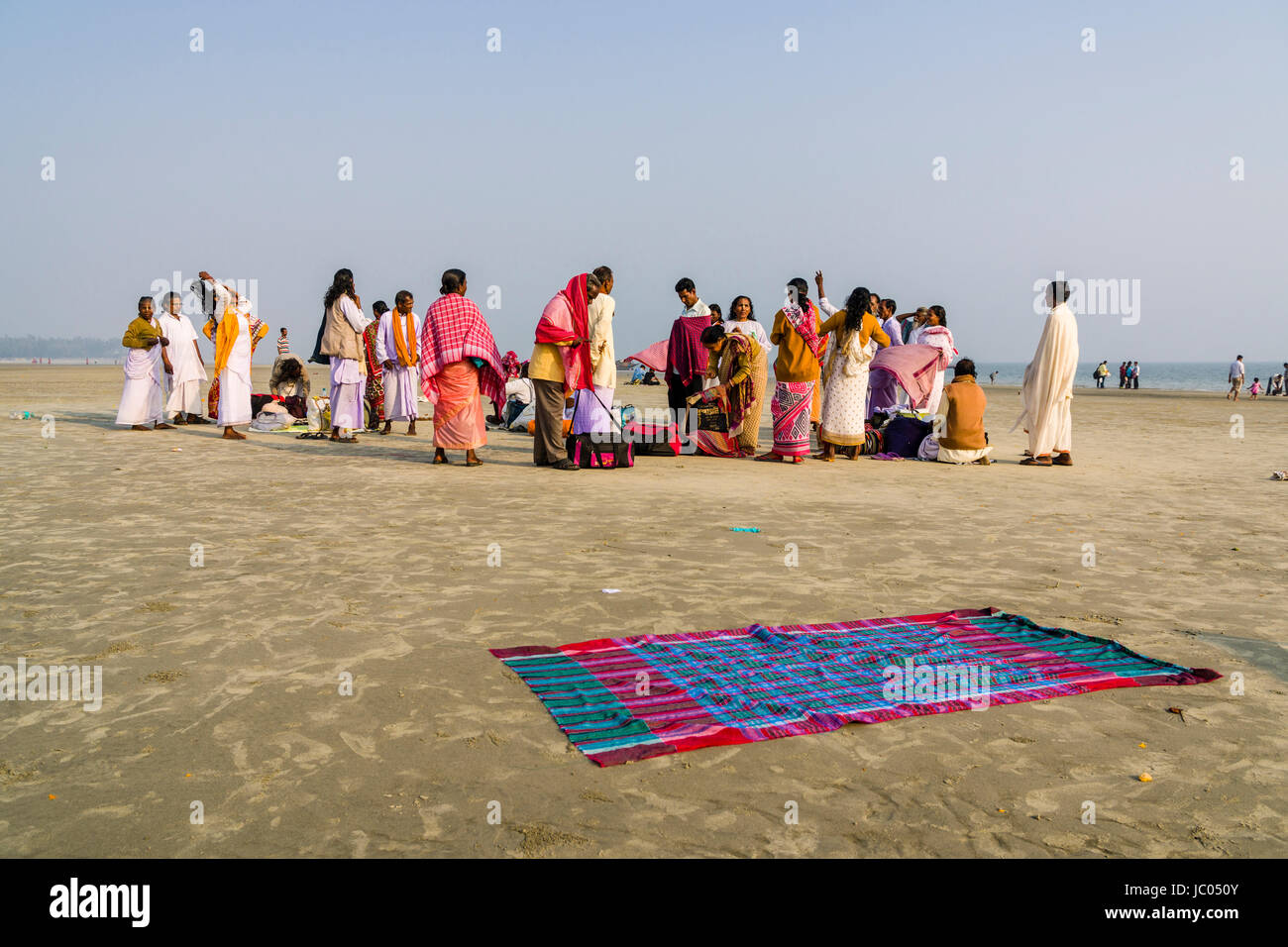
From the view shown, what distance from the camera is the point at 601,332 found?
1049 cm

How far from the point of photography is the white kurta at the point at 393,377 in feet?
46.8

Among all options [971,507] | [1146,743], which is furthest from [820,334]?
[1146,743]

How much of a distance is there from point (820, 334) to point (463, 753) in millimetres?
8921

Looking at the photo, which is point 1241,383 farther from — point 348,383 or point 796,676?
point 796,676

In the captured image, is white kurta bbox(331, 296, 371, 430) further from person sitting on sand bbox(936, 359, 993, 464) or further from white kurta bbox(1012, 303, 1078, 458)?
white kurta bbox(1012, 303, 1078, 458)

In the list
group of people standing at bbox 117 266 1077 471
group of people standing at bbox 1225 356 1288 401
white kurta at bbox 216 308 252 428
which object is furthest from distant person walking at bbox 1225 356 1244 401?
white kurta at bbox 216 308 252 428

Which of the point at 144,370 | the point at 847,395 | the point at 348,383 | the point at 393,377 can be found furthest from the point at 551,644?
the point at 144,370

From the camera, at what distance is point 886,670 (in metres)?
3.80

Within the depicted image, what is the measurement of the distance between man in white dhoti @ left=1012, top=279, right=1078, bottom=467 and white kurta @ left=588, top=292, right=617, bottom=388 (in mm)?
5166

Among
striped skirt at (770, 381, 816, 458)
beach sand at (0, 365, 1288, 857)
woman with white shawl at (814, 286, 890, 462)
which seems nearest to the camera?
beach sand at (0, 365, 1288, 857)

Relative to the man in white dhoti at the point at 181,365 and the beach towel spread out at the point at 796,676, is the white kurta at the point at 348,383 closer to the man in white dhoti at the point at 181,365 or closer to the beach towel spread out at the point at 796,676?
the man in white dhoti at the point at 181,365

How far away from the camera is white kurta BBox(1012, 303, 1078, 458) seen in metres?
11.4

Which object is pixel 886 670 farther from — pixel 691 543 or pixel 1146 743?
pixel 691 543

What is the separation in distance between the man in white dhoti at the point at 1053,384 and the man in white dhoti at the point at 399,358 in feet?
27.2
